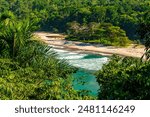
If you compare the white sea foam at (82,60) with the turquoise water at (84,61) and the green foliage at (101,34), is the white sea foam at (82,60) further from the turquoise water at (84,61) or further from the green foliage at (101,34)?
the green foliage at (101,34)

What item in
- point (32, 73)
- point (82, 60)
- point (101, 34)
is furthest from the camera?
point (101, 34)

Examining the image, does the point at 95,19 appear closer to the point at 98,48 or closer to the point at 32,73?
the point at 98,48

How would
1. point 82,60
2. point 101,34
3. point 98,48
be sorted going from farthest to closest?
point 101,34, point 98,48, point 82,60

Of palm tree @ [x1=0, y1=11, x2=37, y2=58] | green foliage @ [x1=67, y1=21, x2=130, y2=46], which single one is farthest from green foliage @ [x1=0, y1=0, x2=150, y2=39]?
palm tree @ [x1=0, y1=11, x2=37, y2=58]

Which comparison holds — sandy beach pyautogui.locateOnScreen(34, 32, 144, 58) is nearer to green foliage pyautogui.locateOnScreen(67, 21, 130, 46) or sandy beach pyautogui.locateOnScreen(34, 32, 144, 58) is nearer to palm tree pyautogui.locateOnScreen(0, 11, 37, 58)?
green foliage pyautogui.locateOnScreen(67, 21, 130, 46)

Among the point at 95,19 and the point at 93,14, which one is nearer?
the point at 95,19

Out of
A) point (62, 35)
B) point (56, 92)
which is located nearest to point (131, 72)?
point (56, 92)

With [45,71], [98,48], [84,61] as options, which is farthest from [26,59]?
[98,48]

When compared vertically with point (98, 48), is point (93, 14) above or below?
above

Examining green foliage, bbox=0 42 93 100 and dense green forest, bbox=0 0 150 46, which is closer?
green foliage, bbox=0 42 93 100

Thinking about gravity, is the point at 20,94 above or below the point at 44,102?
below

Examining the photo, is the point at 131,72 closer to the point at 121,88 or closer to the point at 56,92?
the point at 121,88
